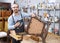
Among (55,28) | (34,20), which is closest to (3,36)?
(55,28)

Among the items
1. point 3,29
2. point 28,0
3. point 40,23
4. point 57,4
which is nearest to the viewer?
point 40,23

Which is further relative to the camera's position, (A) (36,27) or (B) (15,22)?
(B) (15,22)

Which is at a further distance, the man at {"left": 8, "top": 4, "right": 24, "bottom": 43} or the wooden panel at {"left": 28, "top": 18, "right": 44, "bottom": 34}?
the man at {"left": 8, "top": 4, "right": 24, "bottom": 43}

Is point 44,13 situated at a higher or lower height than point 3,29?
higher

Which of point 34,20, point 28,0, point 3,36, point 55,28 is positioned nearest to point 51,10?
point 55,28

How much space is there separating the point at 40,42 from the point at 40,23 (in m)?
0.30

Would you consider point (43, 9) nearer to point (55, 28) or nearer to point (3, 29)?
point (55, 28)

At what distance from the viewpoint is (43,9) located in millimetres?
4391

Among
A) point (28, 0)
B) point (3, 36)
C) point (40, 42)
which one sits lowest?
point (3, 36)

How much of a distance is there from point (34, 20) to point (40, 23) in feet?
0.43

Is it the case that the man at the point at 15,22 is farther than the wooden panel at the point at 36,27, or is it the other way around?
the man at the point at 15,22

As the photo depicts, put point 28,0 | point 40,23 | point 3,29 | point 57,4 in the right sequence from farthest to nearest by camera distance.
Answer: point 3,29
point 28,0
point 57,4
point 40,23

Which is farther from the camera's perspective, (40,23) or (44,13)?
(44,13)

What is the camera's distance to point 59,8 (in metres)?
4.18
